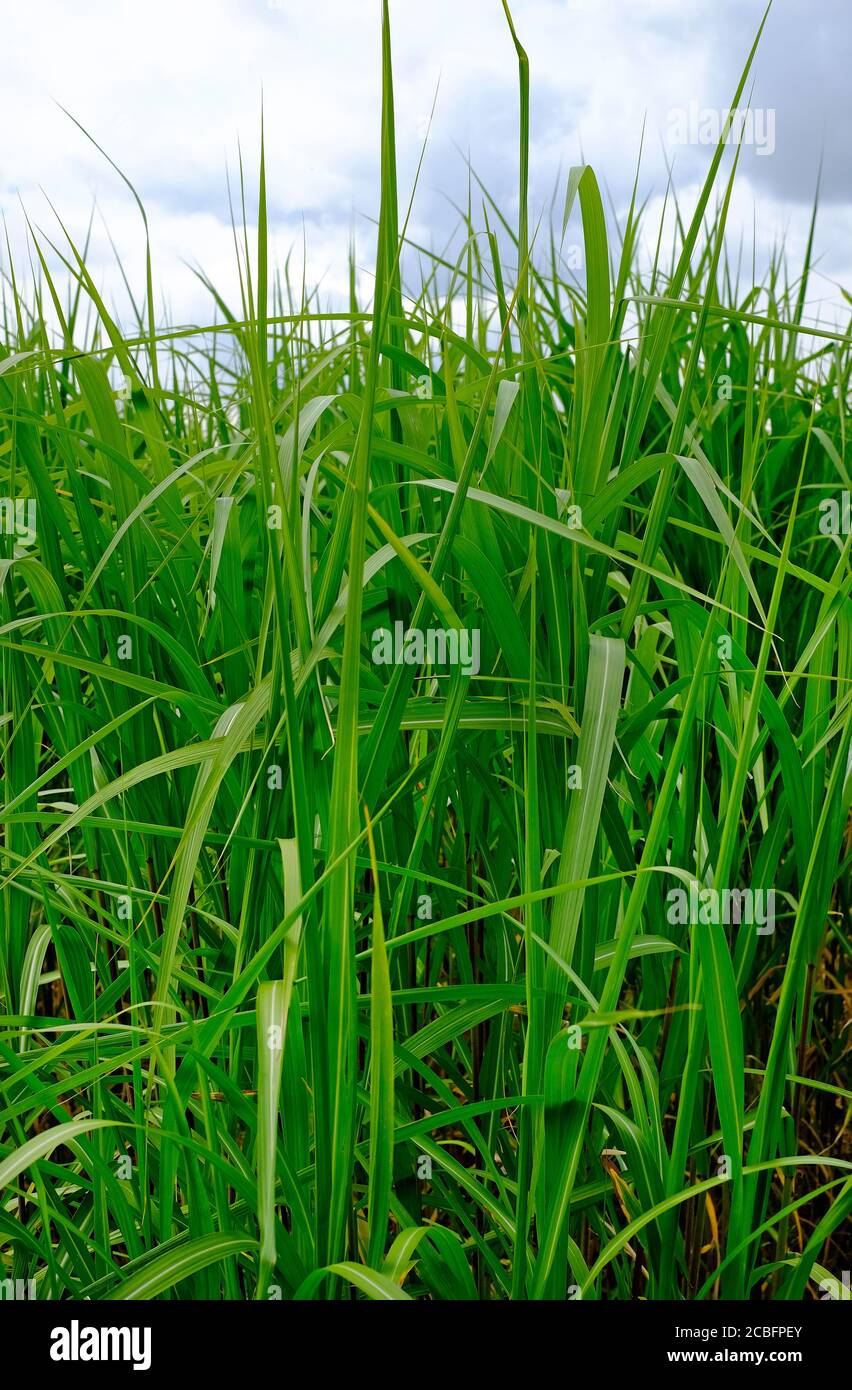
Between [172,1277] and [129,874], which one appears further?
[129,874]

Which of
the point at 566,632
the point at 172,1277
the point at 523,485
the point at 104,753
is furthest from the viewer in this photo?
the point at 104,753

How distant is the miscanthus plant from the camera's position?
0.58 metres

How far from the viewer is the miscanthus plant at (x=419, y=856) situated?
0.58 m

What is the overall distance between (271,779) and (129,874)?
17cm

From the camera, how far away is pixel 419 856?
69 centimetres

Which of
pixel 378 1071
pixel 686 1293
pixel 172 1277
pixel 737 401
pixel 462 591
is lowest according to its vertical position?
pixel 686 1293

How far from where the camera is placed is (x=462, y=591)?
84cm

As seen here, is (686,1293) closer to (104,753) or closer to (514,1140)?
(514,1140)

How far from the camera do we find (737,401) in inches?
63.2

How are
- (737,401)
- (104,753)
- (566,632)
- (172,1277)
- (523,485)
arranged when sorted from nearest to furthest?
(172,1277)
(566,632)
(523,485)
(104,753)
(737,401)

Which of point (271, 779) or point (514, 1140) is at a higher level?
point (271, 779)
